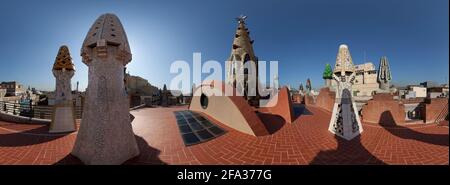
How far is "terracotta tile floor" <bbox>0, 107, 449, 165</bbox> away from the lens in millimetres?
3752

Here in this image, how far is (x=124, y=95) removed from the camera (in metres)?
3.61

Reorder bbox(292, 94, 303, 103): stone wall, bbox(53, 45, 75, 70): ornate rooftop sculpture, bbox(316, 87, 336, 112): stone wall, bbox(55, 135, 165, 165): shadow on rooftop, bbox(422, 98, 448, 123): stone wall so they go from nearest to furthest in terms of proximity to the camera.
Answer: bbox(55, 135, 165, 165): shadow on rooftop < bbox(53, 45, 75, 70): ornate rooftop sculpture < bbox(422, 98, 448, 123): stone wall < bbox(316, 87, 336, 112): stone wall < bbox(292, 94, 303, 103): stone wall

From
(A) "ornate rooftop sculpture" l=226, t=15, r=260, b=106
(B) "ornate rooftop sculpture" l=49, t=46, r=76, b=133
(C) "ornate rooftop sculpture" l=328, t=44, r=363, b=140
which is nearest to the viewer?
(C) "ornate rooftop sculpture" l=328, t=44, r=363, b=140

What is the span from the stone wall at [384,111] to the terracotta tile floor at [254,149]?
3.13 meters

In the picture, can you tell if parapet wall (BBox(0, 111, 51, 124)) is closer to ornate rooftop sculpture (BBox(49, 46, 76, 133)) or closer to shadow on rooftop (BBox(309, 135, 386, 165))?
ornate rooftop sculpture (BBox(49, 46, 76, 133))

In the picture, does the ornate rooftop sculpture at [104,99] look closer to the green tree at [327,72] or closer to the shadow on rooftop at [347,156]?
the shadow on rooftop at [347,156]

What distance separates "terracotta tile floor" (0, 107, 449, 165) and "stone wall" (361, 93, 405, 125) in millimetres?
3132

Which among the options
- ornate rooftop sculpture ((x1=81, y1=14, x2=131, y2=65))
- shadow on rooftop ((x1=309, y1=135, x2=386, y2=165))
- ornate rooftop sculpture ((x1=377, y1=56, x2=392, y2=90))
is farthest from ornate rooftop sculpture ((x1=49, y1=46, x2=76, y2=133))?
ornate rooftop sculpture ((x1=377, y1=56, x2=392, y2=90))

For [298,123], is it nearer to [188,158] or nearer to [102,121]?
[188,158]

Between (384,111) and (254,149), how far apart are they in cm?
903

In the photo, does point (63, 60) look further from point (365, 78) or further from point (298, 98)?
point (365, 78)

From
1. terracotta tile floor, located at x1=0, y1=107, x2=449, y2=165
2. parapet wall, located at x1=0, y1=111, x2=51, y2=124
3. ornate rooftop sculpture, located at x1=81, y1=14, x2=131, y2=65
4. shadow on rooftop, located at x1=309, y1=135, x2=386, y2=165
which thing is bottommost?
shadow on rooftop, located at x1=309, y1=135, x2=386, y2=165

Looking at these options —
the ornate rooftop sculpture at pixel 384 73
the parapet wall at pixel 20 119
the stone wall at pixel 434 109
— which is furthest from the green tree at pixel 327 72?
the parapet wall at pixel 20 119

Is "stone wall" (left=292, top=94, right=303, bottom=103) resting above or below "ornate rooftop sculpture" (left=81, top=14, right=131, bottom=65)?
below
